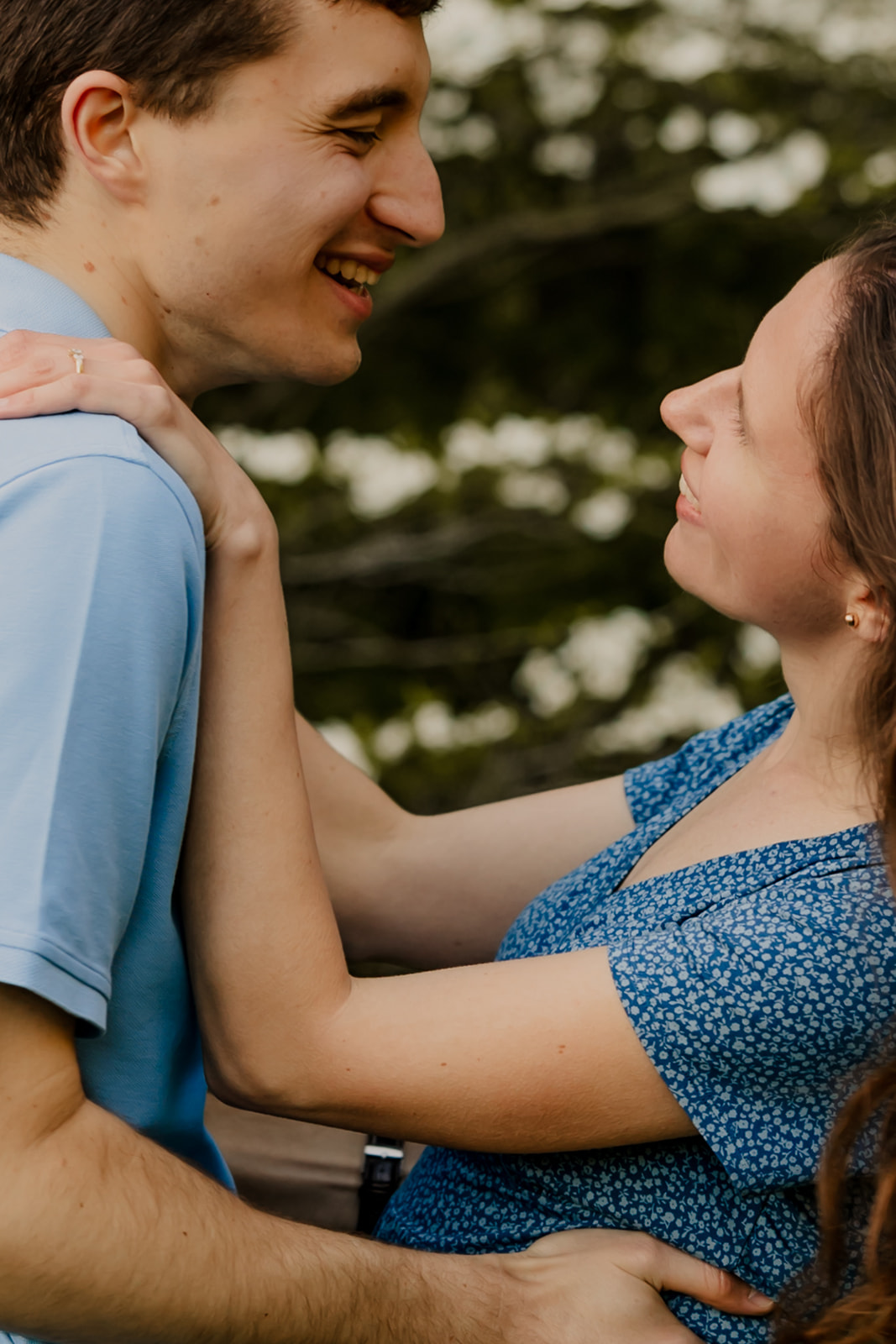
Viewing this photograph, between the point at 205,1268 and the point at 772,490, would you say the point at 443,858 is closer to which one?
the point at 772,490

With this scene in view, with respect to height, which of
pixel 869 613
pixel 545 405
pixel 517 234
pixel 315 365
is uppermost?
pixel 315 365

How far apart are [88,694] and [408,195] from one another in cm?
115

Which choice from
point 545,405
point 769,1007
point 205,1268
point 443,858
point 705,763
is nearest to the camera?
point 205,1268

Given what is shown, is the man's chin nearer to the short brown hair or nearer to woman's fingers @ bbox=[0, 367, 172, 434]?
the short brown hair

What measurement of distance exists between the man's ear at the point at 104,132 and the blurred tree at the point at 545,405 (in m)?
3.14

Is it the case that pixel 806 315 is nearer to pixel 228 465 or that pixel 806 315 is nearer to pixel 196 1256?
pixel 228 465

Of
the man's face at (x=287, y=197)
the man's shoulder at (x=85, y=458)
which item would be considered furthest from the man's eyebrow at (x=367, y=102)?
the man's shoulder at (x=85, y=458)

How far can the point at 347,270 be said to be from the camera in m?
2.34

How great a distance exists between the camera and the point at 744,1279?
1989 mm

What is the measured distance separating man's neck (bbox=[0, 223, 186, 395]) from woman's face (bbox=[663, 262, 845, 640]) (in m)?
0.86

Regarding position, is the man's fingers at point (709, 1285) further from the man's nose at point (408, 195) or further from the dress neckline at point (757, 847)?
the man's nose at point (408, 195)

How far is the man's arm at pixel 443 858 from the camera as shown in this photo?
8.86ft

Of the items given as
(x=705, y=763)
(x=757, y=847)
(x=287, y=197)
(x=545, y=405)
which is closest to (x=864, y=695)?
(x=757, y=847)

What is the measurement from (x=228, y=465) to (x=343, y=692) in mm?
3977
